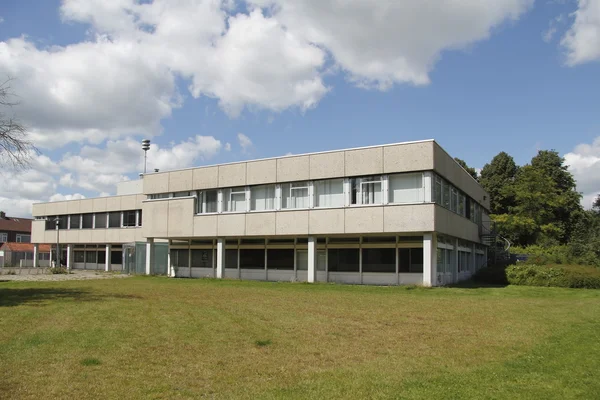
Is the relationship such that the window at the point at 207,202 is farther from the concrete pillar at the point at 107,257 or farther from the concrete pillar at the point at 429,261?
the concrete pillar at the point at 107,257

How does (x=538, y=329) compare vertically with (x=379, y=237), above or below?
below

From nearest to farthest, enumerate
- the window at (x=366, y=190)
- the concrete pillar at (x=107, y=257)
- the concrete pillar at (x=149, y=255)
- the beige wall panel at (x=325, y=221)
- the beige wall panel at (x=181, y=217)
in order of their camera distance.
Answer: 1. the window at (x=366, y=190)
2. the beige wall panel at (x=325, y=221)
3. the beige wall panel at (x=181, y=217)
4. the concrete pillar at (x=149, y=255)
5. the concrete pillar at (x=107, y=257)

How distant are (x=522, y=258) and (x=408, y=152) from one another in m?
23.7

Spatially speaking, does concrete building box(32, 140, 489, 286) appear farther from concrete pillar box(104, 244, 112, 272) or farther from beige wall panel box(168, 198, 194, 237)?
concrete pillar box(104, 244, 112, 272)

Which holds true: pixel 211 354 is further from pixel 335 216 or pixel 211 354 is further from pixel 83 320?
pixel 335 216

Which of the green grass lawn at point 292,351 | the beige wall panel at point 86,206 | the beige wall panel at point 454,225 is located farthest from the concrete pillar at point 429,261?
the beige wall panel at point 86,206

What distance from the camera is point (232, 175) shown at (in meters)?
37.1

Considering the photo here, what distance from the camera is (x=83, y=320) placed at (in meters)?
14.3

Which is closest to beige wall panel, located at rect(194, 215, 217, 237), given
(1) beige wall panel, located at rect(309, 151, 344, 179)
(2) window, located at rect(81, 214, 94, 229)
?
(1) beige wall panel, located at rect(309, 151, 344, 179)

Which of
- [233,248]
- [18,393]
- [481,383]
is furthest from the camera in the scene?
[233,248]

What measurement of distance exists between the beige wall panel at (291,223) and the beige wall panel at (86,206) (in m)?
32.2

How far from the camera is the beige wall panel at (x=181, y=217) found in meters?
39.1

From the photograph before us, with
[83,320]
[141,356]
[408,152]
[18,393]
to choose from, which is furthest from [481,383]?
[408,152]

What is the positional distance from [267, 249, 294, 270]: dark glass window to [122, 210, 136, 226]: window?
23.0m
